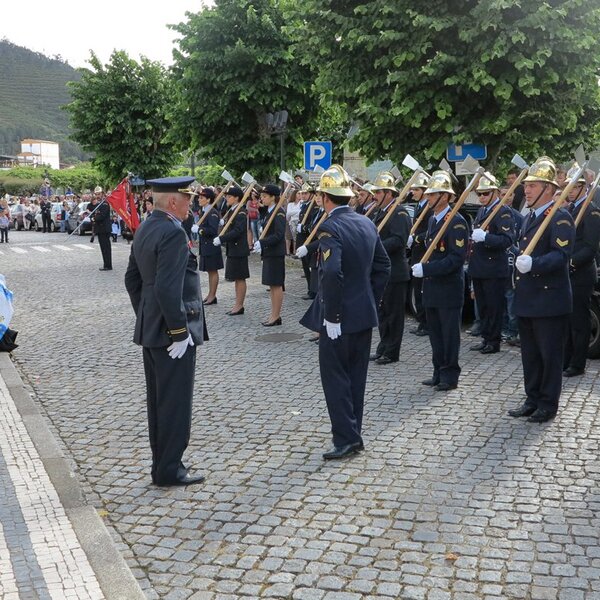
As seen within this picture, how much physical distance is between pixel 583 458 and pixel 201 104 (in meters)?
18.9

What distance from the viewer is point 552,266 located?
6.77 metres

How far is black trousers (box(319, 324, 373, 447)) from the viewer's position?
20.1 feet

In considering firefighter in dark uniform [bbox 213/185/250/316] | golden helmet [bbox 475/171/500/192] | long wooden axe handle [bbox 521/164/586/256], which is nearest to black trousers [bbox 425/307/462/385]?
long wooden axe handle [bbox 521/164/586/256]

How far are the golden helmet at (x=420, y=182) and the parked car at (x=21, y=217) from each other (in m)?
36.8

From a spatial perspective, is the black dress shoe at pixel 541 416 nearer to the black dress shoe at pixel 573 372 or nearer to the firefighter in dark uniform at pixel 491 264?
the black dress shoe at pixel 573 372

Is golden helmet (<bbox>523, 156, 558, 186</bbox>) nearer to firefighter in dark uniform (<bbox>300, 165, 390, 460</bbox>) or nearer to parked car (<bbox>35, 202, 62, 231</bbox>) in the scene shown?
firefighter in dark uniform (<bbox>300, 165, 390, 460</bbox>)

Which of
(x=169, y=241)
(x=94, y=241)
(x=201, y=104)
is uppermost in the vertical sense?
(x=201, y=104)

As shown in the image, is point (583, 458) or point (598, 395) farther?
point (598, 395)

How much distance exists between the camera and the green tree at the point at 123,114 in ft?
116

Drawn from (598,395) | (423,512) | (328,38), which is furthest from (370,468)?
(328,38)

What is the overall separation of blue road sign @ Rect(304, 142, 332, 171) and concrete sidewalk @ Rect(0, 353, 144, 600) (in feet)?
39.3

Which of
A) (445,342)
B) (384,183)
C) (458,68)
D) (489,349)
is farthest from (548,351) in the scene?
(458,68)

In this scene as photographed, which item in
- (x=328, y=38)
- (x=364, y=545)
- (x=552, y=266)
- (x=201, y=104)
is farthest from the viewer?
(x=201, y=104)

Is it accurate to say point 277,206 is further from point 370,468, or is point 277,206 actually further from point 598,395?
point 370,468
